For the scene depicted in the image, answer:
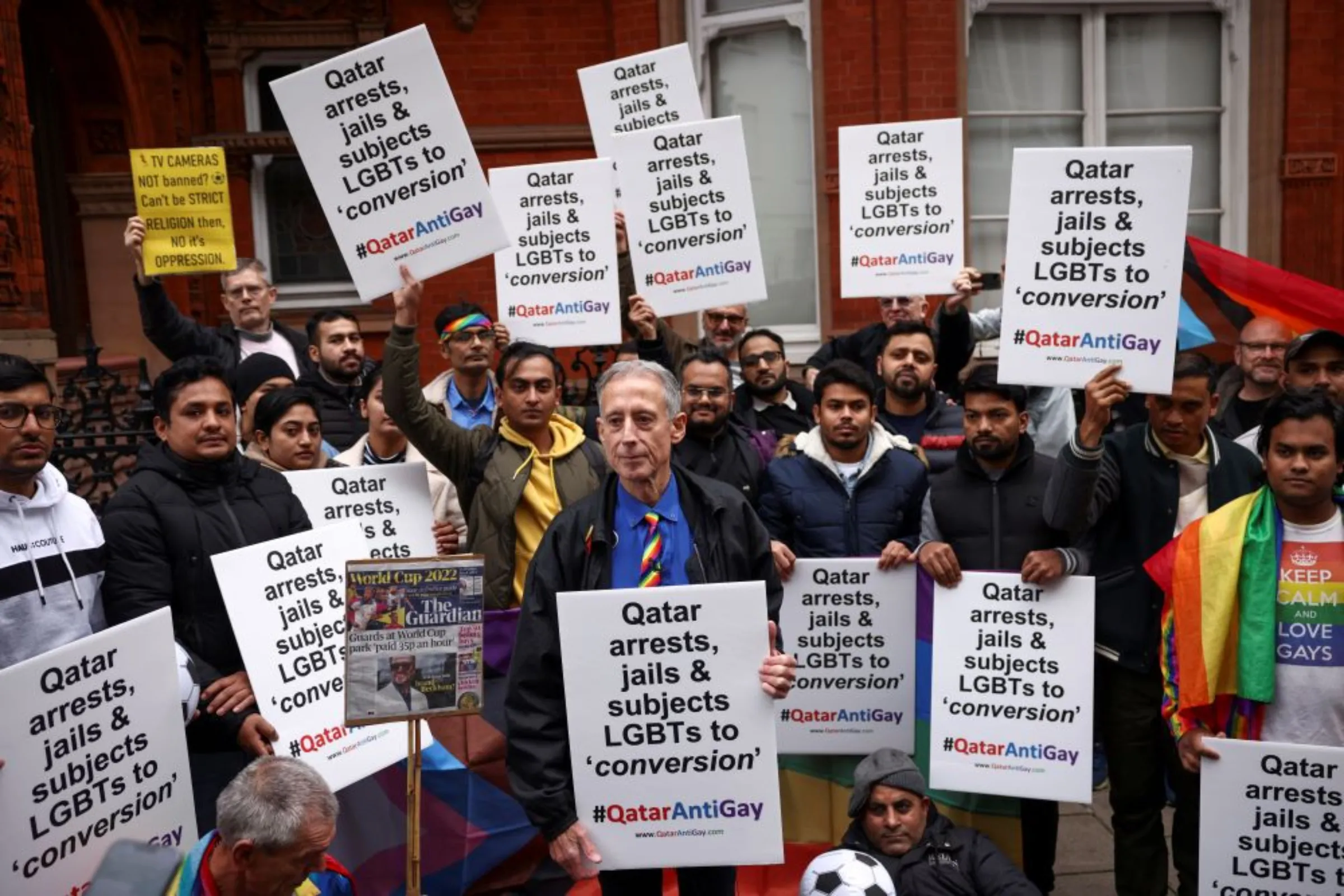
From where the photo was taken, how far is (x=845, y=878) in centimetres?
401

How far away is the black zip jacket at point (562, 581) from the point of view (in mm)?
3607

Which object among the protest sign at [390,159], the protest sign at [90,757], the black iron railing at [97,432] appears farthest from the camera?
the black iron railing at [97,432]

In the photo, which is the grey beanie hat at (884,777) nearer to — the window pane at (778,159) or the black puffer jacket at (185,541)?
the black puffer jacket at (185,541)

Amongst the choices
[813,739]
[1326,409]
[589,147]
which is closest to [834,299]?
[589,147]

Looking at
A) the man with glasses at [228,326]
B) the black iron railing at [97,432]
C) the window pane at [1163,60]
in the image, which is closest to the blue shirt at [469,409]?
the man with glasses at [228,326]

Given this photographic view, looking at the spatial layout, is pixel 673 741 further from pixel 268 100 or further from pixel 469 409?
pixel 268 100

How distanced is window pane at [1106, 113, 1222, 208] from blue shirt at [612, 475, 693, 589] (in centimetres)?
889

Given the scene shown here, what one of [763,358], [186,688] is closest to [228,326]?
[763,358]

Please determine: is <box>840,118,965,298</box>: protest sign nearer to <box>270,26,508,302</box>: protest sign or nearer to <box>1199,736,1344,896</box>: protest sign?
<box>270,26,508,302</box>: protest sign

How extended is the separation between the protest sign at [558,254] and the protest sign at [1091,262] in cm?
234

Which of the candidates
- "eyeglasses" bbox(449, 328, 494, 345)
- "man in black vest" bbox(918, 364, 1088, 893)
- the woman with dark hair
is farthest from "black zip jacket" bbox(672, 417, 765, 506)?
the woman with dark hair

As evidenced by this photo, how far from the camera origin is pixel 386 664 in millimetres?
3795

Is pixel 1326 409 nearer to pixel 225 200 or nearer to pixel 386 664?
pixel 386 664

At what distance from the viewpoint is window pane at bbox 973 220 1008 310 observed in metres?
11.4
